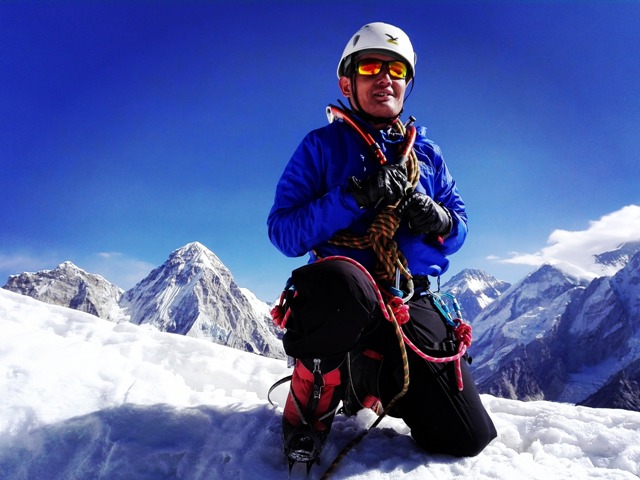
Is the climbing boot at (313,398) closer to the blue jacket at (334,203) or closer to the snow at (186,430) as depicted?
the snow at (186,430)

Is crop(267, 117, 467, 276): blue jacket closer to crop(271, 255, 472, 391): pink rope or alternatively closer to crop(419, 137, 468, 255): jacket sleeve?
crop(419, 137, 468, 255): jacket sleeve

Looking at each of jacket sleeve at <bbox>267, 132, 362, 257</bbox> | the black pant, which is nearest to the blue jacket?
jacket sleeve at <bbox>267, 132, 362, 257</bbox>

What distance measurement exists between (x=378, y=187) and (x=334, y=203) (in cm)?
36

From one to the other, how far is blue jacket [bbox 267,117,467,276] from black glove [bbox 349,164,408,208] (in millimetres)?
69

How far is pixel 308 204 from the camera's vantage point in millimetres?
3625

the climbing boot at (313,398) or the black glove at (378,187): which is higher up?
the black glove at (378,187)

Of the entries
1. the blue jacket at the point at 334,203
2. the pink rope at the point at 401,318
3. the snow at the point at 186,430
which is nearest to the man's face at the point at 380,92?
the blue jacket at the point at 334,203

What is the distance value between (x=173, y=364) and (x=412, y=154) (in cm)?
343

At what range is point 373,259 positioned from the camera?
12.5 ft

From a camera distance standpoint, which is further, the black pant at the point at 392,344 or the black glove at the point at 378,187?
the black glove at the point at 378,187

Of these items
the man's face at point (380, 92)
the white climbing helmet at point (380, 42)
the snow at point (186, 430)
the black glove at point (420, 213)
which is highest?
the white climbing helmet at point (380, 42)

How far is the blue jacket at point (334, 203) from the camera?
354cm

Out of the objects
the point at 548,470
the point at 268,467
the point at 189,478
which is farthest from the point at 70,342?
the point at 548,470

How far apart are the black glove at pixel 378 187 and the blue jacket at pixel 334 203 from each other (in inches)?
2.7
